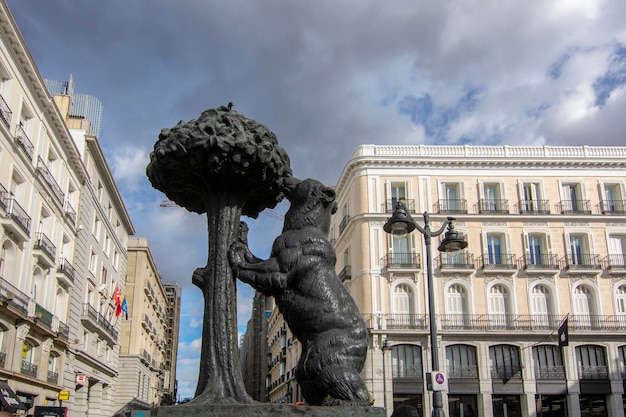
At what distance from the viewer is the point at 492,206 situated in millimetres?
34625

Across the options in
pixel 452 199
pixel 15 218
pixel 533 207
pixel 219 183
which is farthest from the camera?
pixel 452 199

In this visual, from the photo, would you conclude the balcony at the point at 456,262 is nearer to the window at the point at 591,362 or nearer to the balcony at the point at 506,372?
the balcony at the point at 506,372

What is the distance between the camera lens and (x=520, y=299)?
3234 cm

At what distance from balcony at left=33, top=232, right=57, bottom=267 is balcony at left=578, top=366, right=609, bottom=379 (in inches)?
1051

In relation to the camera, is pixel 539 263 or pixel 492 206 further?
pixel 492 206

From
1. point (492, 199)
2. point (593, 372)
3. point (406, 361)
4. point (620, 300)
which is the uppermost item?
point (492, 199)

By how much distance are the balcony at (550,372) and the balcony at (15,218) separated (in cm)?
2554

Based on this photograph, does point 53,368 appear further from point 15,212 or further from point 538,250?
point 538,250

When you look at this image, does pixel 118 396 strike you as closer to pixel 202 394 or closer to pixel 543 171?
pixel 543 171

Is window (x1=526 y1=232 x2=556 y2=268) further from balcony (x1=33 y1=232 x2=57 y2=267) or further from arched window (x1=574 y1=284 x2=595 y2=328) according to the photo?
balcony (x1=33 y1=232 x2=57 y2=267)

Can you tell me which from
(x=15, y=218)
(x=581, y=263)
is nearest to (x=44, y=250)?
(x=15, y=218)

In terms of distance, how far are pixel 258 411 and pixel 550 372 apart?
101ft

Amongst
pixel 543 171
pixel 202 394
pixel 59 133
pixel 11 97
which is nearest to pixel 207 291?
pixel 202 394

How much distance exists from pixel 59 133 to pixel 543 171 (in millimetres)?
26767
